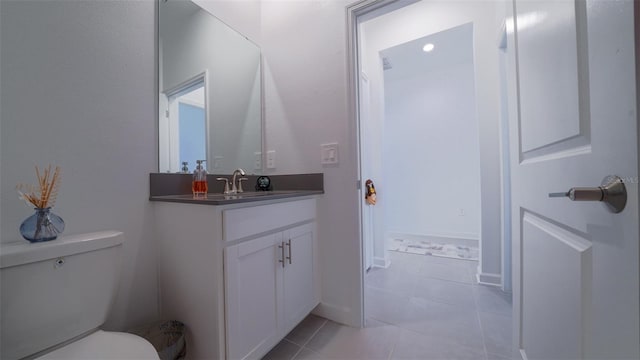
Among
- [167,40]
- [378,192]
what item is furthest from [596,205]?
[378,192]

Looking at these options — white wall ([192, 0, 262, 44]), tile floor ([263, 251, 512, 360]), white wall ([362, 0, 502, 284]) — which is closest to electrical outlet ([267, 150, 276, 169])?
white wall ([192, 0, 262, 44])

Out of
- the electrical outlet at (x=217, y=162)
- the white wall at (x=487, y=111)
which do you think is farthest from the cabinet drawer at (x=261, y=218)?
the white wall at (x=487, y=111)

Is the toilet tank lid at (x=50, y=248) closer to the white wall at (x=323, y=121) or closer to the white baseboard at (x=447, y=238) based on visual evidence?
the white wall at (x=323, y=121)

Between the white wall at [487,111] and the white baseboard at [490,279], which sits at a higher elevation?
the white wall at [487,111]

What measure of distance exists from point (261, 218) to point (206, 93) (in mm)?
941

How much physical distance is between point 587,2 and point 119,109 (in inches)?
63.9

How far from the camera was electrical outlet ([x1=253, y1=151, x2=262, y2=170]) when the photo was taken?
1.76 metres

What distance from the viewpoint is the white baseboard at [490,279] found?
→ 6.29 ft

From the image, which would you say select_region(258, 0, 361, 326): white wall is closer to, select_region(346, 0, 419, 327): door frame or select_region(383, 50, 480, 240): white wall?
select_region(346, 0, 419, 327): door frame

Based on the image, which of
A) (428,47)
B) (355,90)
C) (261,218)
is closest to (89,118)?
(261,218)

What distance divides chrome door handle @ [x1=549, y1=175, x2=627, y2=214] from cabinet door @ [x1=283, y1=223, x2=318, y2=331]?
1121 mm

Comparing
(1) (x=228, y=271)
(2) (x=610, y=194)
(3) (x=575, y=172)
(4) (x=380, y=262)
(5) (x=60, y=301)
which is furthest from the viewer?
(4) (x=380, y=262)

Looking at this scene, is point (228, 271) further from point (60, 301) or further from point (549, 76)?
point (549, 76)

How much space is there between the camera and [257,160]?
1.78m
